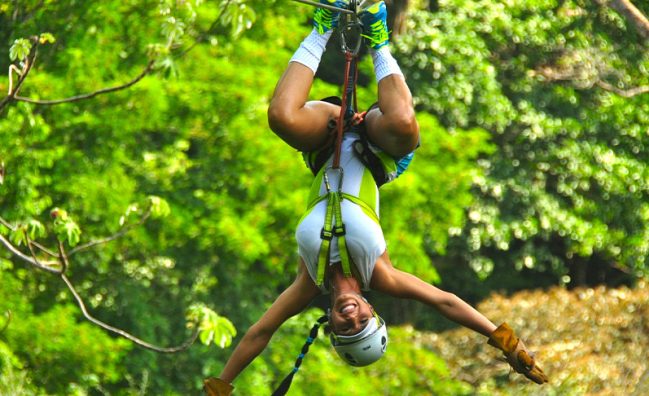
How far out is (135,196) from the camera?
40.3 ft

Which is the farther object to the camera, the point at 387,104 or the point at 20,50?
the point at 20,50

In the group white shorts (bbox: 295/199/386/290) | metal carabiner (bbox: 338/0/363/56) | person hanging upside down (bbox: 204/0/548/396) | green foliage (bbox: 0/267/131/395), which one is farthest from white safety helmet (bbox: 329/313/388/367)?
green foliage (bbox: 0/267/131/395)

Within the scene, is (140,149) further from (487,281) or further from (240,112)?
(487,281)

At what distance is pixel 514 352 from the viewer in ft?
15.2

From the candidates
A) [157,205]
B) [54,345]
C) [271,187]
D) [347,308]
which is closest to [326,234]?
[347,308]

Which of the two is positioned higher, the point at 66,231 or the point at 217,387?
the point at 217,387

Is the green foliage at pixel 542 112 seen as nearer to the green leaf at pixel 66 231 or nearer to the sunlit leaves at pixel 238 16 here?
the sunlit leaves at pixel 238 16

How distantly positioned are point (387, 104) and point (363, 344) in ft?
2.79

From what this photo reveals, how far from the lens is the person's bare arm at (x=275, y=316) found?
4.64m

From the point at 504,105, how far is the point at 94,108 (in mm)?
5095

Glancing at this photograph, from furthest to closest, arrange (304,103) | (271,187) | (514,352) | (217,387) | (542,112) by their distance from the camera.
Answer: (542,112) → (271,187) → (217,387) → (514,352) → (304,103)

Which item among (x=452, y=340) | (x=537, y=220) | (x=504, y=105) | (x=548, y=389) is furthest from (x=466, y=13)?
(x=548, y=389)

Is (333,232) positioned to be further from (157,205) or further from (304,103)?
(157,205)

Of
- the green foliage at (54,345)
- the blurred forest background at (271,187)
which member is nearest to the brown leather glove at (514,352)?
the blurred forest background at (271,187)
